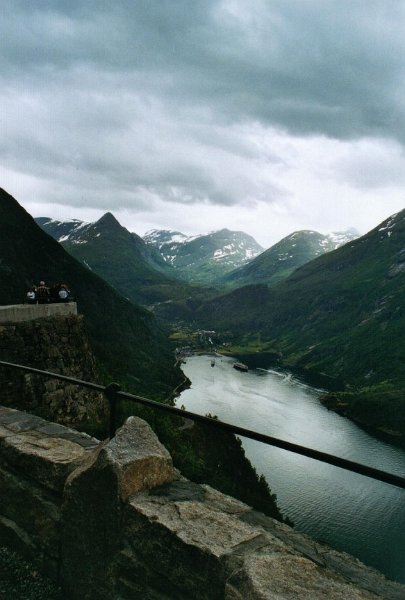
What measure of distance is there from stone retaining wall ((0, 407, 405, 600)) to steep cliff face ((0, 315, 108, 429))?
9.77 metres

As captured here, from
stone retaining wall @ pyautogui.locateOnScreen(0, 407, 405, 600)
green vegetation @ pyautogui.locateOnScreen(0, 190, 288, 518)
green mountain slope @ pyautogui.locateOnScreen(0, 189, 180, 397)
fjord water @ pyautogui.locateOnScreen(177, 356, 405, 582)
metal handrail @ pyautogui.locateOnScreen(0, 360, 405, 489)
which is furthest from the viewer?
green mountain slope @ pyautogui.locateOnScreen(0, 189, 180, 397)

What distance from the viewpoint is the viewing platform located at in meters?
17.8

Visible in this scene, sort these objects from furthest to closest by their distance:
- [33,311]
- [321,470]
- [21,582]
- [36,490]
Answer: [321,470] → [33,311] → [36,490] → [21,582]

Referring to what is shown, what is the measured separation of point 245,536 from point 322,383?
182 m

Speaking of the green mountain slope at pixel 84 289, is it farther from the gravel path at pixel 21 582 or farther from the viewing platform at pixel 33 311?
the gravel path at pixel 21 582

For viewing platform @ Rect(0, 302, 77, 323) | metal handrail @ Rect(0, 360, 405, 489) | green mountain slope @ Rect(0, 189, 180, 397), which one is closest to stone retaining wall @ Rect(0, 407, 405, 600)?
metal handrail @ Rect(0, 360, 405, 489)

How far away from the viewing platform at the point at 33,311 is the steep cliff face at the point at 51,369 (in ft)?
0.80

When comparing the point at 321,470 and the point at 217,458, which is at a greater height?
the point at 217,458

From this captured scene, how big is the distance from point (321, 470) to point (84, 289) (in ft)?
444

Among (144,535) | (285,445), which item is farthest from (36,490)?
(285,445)

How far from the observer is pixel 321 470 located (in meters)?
73.4

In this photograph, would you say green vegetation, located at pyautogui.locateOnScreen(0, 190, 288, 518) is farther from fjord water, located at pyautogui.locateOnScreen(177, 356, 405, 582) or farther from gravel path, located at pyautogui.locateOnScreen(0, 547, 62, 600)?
gravel path, located at pyautogui.locateOnScreen(0, 547, 62, 600)

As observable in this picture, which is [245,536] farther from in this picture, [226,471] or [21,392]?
[226,471]

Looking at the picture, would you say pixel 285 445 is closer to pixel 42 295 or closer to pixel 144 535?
pixel 144 535
